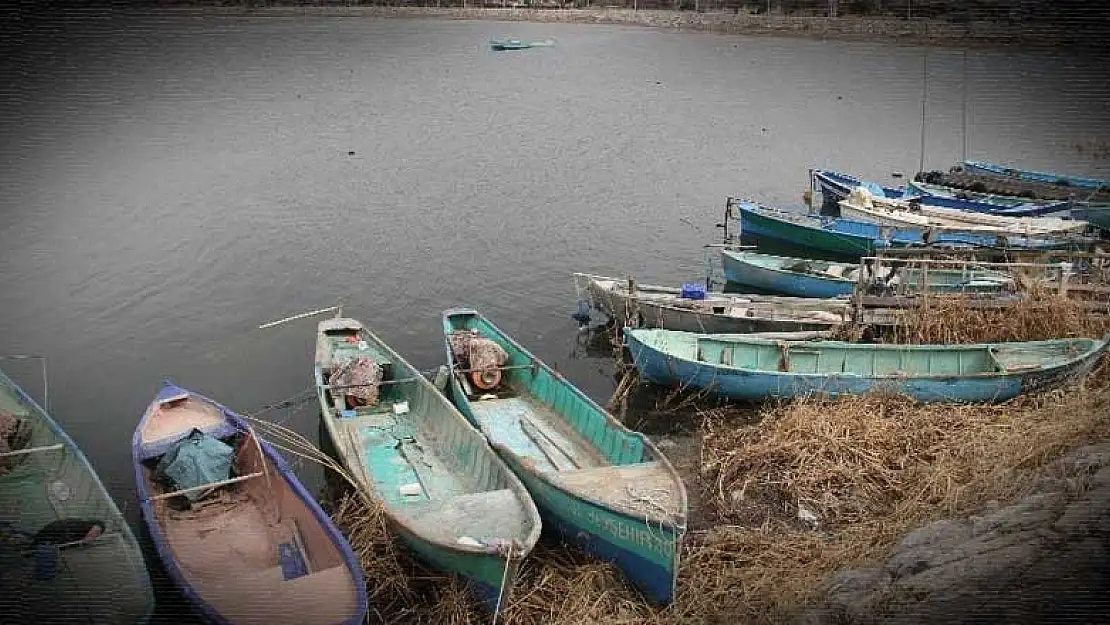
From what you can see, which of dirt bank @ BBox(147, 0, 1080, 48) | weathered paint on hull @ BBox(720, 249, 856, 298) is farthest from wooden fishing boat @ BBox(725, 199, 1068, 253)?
dirt bank @ BBox(147, 0, 1080, 48)

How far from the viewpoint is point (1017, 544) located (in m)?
5.38

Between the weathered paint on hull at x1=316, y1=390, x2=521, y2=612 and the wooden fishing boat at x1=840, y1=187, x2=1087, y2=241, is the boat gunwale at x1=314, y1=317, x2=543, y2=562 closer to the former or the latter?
the weathered paint on hull at x1=316, y1=390, x2=521, y2=612

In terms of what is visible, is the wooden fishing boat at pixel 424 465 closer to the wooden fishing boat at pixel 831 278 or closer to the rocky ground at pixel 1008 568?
the rocky ground at pixel 1008 568

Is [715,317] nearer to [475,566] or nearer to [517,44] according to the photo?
[475,566]

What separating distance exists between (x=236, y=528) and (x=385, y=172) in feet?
73.0

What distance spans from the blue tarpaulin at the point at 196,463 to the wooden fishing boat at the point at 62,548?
31.3 inches

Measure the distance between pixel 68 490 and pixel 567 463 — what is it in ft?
19.6

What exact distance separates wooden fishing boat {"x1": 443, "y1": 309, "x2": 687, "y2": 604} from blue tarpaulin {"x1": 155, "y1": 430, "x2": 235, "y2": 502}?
329cm

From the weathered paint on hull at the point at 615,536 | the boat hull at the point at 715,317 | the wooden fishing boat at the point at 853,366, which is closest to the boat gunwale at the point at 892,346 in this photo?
the wooden fishing boat at the point at 853,366

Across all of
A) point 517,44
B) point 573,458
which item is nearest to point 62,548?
point 573,458

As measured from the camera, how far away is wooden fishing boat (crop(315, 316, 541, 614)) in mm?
8477

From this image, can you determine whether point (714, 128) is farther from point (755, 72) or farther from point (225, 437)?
point (225, 437)

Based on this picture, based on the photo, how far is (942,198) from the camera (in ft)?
79.7

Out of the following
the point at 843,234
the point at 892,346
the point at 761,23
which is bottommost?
the point at 892,346
